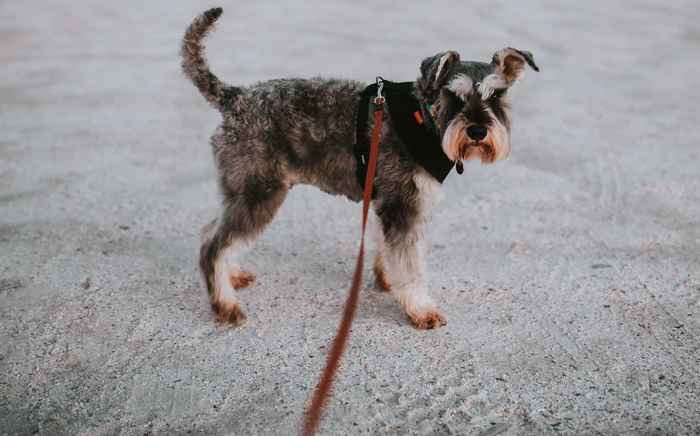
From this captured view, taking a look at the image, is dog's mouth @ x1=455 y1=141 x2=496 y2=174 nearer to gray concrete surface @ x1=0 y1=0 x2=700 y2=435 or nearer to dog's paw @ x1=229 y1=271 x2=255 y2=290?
gray concrete surface @ x1=0 y1=0 x2=700 y2=435

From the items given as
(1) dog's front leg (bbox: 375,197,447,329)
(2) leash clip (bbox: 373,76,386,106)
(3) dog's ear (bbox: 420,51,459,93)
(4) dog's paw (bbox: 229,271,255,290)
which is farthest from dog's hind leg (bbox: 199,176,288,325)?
(3) dog's ear (bbox: 420,51,459,93)

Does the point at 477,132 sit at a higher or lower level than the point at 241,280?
higher

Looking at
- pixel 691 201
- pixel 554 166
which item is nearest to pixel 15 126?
pixel 554 166

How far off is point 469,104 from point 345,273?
7.22 ft

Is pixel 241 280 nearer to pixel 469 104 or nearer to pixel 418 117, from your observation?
pixel 418 117

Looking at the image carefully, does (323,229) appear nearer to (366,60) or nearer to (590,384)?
(590,384)

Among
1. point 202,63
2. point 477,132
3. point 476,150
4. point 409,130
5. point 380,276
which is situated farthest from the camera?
point 380,276

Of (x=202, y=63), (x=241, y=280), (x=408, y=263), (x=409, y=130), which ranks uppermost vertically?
(x=202, y=63)

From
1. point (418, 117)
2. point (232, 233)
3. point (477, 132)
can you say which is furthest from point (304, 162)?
point (477, 132)

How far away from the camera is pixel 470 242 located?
6.67m

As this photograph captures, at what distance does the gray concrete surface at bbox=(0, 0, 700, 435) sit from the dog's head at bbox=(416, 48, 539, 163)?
1.49m

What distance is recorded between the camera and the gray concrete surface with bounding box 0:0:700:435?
14.6ft

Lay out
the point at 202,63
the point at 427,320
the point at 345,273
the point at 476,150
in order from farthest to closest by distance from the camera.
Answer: the point at 345,273, the point at 427,320, the point at 202,63, the point at 476,150

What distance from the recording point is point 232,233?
5199mm
